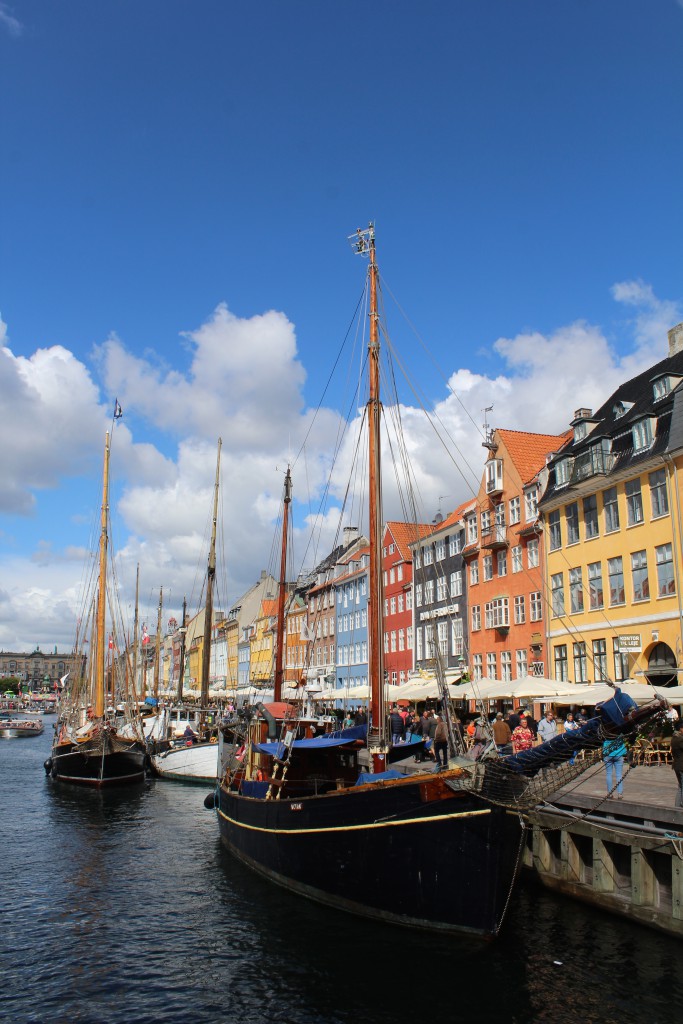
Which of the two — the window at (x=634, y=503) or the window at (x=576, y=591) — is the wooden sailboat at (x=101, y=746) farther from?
the window at (x=634, y=503)

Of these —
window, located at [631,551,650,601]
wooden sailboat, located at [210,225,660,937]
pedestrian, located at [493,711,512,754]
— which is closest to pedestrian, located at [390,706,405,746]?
pedestrian, located at [493,711,512,754]

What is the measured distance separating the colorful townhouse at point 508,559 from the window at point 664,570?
8.82 m

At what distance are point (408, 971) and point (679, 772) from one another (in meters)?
6.37

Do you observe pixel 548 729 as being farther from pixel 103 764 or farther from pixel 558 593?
pixel 103 764

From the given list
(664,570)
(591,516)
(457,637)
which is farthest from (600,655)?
(457,637)

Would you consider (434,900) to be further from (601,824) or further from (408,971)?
(601,824)

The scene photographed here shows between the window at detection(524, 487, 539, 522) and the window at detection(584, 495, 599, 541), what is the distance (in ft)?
16.1

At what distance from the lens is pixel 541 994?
12625 millimetres

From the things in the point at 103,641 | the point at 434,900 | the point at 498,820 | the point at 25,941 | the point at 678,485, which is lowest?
the point at 25,941

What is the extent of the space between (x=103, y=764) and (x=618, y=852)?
3032 cm

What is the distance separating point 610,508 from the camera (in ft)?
131

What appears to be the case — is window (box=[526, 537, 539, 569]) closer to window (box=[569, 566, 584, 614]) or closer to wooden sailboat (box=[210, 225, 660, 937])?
window (box=[569, 566, 584, 614])

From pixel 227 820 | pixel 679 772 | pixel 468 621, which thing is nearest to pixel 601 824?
pixel 679 772

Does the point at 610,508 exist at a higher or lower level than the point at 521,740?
higher
